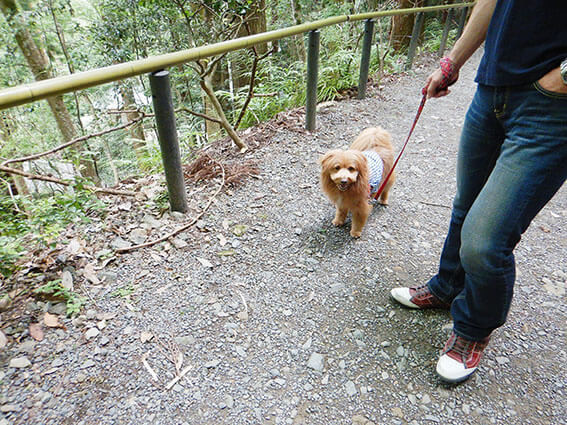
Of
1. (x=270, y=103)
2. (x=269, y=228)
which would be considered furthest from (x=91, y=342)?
(x=270, y=103)

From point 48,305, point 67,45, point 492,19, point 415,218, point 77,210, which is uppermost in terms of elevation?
point 492,19

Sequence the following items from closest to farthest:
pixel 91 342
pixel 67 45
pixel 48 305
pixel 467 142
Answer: pixel 467 142, pixel 91 342, pixel 48 305, pixel 67 45

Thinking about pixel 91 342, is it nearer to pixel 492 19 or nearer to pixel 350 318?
pixel 350 318

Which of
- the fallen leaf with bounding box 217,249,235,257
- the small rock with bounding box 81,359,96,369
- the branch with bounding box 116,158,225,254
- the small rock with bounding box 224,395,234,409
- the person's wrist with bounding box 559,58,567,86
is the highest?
the person's wrist with bounding box 559,58,567,86

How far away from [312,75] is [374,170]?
1645mm

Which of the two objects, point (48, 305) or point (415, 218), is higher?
point (48, 305)

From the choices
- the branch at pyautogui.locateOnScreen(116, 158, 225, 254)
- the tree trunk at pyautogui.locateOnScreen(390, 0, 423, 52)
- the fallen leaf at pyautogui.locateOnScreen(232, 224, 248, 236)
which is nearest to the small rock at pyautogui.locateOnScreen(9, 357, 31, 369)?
the branch at pyautogui.locateOnScreen(116, 158, 225, 254)

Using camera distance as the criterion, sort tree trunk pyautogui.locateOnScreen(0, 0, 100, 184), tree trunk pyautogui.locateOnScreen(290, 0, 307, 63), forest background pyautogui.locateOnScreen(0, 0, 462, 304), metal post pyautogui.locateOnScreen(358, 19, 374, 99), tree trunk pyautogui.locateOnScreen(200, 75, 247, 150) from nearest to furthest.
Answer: forest background pyautogui.locateOnScreen(0, 0, 462, 304), tree trunk pyautogui.locateOnScreen(200, 75, 247, 150), metal post pyautogui.locateOnScreen(358, 19, 374, 99), tree trunk pyautogui.locateOnScreen(0, 0, 100, 184), tree trunk pyautogui.locateOnScreen(290, 0, 307, 63)

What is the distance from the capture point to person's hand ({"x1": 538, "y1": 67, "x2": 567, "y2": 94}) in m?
1.04

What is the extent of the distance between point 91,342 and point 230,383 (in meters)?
0.72

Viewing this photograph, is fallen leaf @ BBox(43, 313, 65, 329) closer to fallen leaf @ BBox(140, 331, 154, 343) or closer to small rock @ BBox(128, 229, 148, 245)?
fallen leaf @ BBox(140, 331, 154, 343)

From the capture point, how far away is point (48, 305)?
179cm

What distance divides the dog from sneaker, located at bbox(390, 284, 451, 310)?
653mm

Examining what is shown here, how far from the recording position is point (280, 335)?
1.80 m
